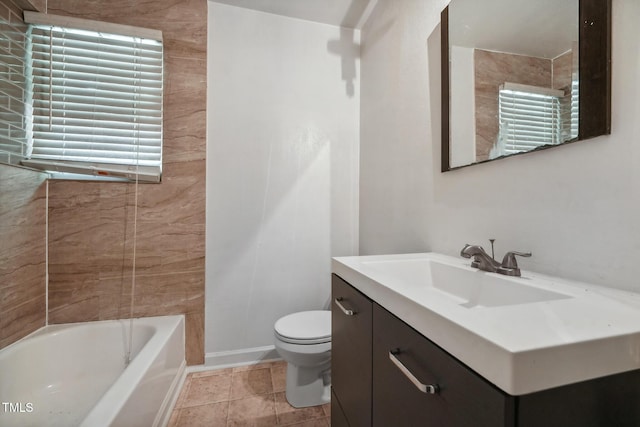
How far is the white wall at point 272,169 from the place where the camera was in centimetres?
182

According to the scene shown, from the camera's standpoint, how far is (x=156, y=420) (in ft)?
4.09

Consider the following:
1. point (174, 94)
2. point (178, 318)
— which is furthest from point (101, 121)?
point (178, 318)

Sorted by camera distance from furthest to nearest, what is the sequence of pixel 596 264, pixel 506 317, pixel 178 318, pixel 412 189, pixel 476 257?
pixel 178 318 → pixel 412 189 → pixel 476 257 → pixel 596 264 → pixel 506 317

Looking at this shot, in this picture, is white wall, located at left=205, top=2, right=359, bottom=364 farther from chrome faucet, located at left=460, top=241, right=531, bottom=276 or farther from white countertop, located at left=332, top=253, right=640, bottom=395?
white countertop, located at left=332, top=253, right=640, bottom=395

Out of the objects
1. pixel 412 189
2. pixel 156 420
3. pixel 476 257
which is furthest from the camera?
pixel 412 189

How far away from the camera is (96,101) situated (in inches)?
62.6

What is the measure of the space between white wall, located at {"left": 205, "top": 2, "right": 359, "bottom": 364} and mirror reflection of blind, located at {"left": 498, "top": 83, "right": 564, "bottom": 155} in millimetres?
1214

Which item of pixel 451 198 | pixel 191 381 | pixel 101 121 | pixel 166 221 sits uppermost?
pixel 101 121

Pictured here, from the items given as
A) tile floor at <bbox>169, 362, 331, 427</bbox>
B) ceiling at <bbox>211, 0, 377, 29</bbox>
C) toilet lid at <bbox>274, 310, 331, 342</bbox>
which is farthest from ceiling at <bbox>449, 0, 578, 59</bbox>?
tile floor at <bbox>169, 362, 331, 427</bbox>

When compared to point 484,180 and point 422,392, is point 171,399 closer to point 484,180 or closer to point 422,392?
point 422,392

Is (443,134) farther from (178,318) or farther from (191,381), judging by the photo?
(191,381)

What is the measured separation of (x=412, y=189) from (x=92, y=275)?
6.50ft

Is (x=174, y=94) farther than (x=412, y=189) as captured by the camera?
Yes

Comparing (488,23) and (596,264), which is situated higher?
(488,23)
